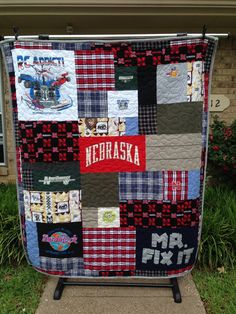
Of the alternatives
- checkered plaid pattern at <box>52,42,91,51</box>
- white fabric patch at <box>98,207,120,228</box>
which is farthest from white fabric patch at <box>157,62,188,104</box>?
white fabric patch at <box>98,207,120,228</box>

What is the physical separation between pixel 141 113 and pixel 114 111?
0.19 meters

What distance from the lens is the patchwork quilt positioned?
2.15 metres

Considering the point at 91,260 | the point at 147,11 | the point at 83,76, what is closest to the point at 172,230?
the point at 91,260

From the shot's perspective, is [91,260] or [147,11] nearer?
[91,260]

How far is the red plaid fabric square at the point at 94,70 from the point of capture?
7.07 feet

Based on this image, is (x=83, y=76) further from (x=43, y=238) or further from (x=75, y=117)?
(x=43, y=238)

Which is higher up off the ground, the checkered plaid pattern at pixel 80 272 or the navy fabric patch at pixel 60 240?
the navy fabric patch at pixel 60 240

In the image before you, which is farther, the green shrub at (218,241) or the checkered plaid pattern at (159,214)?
the green shrub at (218,241)

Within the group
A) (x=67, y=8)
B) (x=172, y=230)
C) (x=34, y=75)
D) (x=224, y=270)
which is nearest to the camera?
(x=34, y=75)

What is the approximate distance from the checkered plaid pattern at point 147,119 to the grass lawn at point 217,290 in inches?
57.3

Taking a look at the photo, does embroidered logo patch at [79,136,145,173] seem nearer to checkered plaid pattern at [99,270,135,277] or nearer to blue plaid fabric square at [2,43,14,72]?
blue plaid fabric square at [2,43,14,72]

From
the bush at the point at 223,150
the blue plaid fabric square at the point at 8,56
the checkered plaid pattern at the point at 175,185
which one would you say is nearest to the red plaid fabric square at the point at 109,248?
the checkered plaid pattern at the point at 175,185

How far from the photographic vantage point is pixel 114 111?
2225mm

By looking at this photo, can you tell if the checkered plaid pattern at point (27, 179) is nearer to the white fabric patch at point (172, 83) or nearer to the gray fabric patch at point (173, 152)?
the gray fabric patch at point (173, 152)
